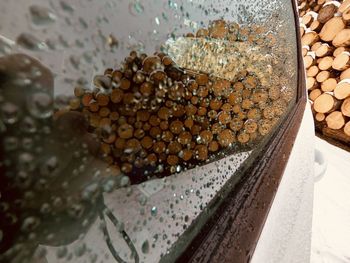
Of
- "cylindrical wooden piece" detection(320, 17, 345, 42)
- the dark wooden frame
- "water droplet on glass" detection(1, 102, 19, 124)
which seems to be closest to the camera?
"water droplet on glass" detection(1, 102, 19, 124)

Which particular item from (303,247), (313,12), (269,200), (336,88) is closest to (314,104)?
(336,88)

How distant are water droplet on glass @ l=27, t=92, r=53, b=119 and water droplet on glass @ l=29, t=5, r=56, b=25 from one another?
71 mm

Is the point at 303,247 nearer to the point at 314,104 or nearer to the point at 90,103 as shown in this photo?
the point at 90,103

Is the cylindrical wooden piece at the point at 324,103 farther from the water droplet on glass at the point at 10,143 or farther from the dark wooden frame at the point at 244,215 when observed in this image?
the water droplet on glass at the point at 10,143

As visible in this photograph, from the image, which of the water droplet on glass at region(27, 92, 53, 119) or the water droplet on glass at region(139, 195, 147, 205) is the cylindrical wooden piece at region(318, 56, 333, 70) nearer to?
the water droplet on glass at region(139, 195, 147, 205)

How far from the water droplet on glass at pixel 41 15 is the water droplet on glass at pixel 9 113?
0.09 meters

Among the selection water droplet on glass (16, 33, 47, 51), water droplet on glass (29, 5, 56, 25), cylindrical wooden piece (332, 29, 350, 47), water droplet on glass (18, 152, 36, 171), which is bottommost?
water droplet on glass (18, 152, 36, 171)

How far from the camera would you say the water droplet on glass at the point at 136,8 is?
384 mm

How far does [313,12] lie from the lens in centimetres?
335

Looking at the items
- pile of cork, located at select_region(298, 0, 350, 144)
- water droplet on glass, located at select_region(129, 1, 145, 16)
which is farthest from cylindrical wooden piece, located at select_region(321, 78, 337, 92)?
water droplet on glass, located at select_region(129, 1, 145, 16)

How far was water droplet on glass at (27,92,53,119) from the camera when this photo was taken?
0.27 meters

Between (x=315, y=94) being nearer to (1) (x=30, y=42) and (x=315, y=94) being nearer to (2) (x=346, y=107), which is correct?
(2) (x=346, y=107)

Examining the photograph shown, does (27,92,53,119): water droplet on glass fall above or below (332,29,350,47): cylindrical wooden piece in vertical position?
below

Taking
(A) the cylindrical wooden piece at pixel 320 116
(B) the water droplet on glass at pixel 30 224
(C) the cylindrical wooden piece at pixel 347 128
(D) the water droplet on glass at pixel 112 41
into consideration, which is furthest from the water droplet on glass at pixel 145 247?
(A) the cylindrical wooden piece at pixel 320 116
